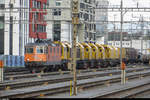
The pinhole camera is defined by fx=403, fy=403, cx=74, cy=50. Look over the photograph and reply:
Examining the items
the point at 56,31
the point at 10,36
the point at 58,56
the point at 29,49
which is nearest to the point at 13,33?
the point at 10,36

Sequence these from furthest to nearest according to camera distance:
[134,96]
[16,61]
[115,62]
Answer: [115,62]
[16,61]
[134,96]

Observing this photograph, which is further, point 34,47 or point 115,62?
point 115,62

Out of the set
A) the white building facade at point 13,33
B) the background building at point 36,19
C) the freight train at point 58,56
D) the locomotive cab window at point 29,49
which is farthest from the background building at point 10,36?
the locomotive cab window at point 29,49

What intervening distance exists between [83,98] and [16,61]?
120 ft

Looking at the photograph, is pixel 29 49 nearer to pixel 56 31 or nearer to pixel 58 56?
pixel 58 56

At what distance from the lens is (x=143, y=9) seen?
153 feet

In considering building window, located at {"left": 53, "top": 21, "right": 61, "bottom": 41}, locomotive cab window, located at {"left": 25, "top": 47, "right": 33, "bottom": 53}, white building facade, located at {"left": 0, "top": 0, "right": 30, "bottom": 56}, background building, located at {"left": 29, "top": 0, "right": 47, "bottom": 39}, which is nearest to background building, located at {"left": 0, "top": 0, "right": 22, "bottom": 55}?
white building facade, located at {"left": 0, "top": 0, "right": 30, "bottom": 56}

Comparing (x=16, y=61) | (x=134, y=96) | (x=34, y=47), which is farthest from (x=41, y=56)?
(x=134, y=96)

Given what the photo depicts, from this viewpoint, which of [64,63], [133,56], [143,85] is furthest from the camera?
[133,56]

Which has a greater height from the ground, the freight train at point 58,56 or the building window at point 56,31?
the building window at point 56,31

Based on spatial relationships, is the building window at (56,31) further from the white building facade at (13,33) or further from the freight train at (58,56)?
the freight train at (58,56)

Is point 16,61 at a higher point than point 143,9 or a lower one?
lower

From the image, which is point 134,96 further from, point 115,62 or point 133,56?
point 133,56

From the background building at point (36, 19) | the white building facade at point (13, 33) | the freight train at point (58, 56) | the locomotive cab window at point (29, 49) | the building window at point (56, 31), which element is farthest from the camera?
the building window at point (56, 31)
